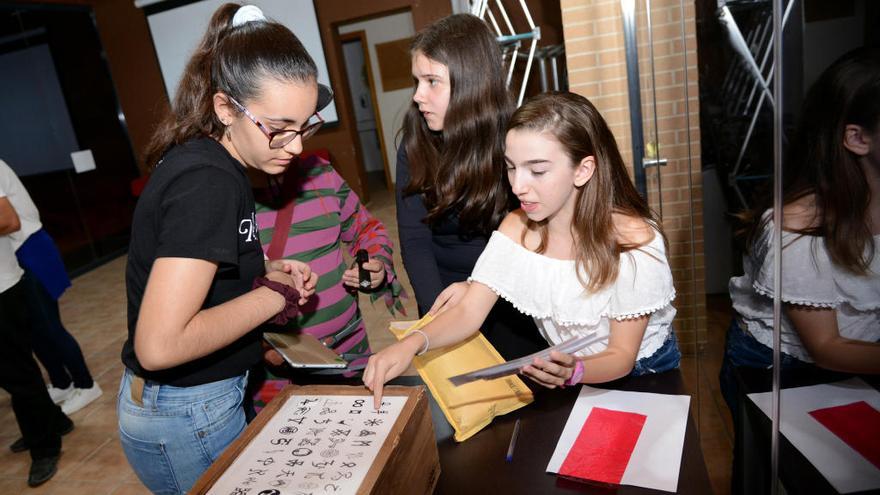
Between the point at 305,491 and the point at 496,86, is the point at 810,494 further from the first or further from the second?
the point at 496,86

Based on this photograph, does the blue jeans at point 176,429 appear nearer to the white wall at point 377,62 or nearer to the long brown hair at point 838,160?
the long brown hair at point 838,160

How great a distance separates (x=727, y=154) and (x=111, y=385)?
12.7ft

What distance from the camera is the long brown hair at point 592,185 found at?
1.27 meters

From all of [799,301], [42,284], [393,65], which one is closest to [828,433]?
[799,301]

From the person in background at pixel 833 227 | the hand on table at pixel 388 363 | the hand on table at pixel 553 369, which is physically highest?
the person in background at pixel 833 227

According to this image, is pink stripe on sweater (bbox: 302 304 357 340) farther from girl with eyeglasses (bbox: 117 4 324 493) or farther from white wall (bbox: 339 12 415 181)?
white wall (bbox: 339 12 415 181)

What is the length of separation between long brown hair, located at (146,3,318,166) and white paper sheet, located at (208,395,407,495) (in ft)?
1.83

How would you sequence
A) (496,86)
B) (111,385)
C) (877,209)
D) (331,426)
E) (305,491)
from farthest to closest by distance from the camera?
(111,385) → (496,86) → (331,426) → (305,491) → (877,209)

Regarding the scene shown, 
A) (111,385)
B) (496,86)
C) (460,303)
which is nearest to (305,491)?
(460,303)

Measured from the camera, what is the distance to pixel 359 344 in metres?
1.75

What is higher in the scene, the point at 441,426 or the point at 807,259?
the point at 807,259

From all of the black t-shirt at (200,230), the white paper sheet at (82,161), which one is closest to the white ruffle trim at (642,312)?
the black t-shirt at (200,230)

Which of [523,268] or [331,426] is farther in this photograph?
[523,268]

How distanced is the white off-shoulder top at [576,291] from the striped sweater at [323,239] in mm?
428
